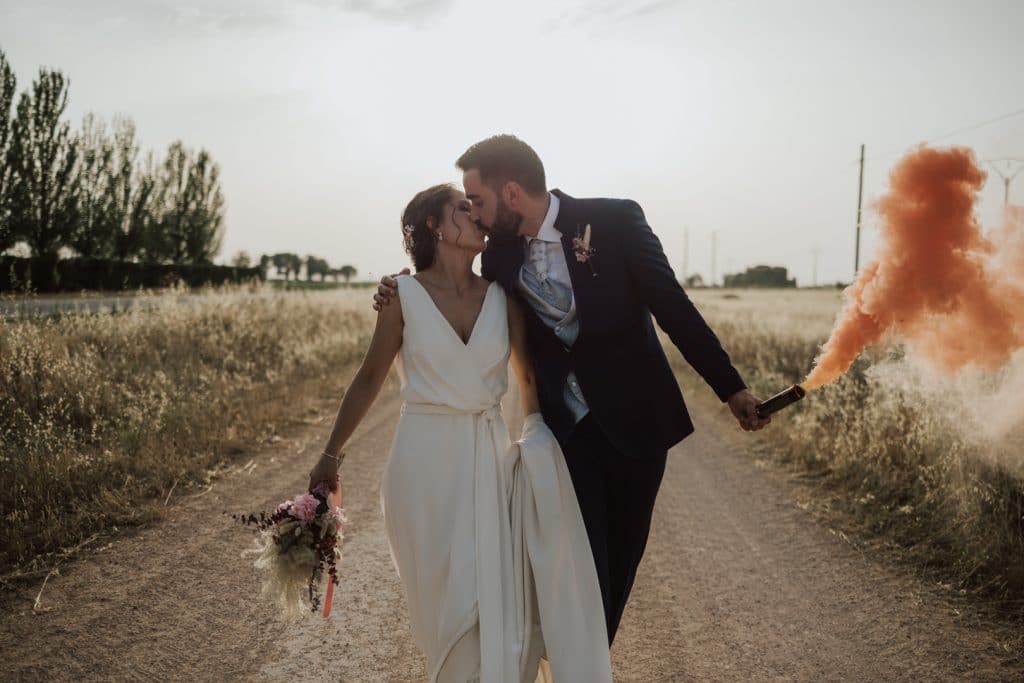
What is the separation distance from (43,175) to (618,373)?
29966 mm

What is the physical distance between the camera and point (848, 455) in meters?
7.63

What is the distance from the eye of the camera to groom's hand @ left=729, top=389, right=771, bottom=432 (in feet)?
10.8

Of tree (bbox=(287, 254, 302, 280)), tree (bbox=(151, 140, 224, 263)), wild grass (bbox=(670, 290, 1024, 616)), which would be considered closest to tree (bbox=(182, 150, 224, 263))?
tree (bbox=(151, 140, 224, 263))

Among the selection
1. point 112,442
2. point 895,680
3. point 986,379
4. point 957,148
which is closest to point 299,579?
point 895,680

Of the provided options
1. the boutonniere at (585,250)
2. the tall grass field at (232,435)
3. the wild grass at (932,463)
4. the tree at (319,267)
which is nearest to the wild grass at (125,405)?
the tall grass field at (232,435)

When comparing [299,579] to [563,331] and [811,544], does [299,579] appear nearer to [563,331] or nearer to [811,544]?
[563,331]

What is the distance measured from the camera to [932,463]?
6.43 m

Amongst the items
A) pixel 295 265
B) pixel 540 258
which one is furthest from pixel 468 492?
pixel 295 265

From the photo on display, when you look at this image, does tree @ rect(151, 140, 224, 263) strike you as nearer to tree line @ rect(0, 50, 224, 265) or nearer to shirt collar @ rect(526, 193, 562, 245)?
tree line @ rect(0, 50, 224, 265)

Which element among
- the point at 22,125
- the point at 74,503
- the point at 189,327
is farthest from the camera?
the point at 22,125

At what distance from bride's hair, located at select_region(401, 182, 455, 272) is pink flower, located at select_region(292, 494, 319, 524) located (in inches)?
44.4

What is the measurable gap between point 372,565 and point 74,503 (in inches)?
92.9

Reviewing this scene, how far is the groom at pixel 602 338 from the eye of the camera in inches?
128

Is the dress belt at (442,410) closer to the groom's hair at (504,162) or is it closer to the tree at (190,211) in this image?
the groom's hair at (504,162)
